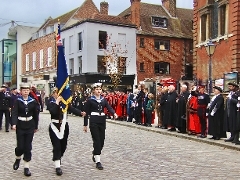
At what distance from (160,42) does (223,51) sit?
17.4 metres

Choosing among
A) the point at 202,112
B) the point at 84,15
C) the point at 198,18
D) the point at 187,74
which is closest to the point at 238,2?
the point at 198,18

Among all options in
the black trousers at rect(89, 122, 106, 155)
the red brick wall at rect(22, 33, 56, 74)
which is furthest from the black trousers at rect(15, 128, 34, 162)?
the red brick wall at rect(22, 33, 56, 74)

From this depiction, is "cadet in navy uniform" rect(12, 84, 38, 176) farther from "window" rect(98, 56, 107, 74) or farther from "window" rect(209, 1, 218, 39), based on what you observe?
"window" rect(98, 56, 107, 74)

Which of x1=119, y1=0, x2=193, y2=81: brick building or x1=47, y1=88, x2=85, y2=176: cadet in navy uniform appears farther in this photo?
x1=119, y1=0, x2=193, y2=81: brick building

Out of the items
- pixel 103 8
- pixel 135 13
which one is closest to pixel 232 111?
pixel 135 13

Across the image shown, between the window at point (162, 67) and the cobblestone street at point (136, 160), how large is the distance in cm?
3260

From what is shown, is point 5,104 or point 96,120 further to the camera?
point 5,104

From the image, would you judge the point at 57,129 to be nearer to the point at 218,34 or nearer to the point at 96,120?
the point at 96,120

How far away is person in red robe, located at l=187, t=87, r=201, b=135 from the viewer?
16.1 meters

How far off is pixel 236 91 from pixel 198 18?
21476 mm

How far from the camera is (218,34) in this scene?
31812 mm

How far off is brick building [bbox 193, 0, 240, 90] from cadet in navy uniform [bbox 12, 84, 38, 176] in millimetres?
21987

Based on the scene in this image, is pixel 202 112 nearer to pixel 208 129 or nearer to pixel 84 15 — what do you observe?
pixel 208 129

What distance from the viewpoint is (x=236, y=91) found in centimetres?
1412
